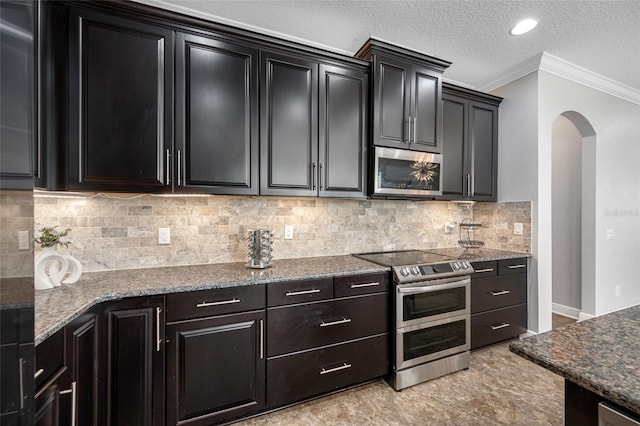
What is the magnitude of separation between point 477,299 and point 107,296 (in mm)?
2883

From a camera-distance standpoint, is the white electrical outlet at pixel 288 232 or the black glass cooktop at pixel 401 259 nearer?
the black glass cooktop at pixel 401 259

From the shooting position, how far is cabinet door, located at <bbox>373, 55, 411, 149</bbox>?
94.7 inches

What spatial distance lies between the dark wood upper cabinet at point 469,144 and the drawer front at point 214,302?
86.4 inches

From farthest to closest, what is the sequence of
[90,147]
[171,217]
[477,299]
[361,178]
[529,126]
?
[529,126]
[477,299]
[361,178]
[171,217]
[90,147]

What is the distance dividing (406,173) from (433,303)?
1.14 meters

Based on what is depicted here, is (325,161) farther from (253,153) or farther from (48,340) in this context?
(48,340)

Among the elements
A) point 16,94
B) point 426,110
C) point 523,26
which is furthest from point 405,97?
point 16,94

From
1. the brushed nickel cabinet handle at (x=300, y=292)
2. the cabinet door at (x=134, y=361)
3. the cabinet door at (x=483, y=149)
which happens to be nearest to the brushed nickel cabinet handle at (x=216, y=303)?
the cabinet door at (x=134, y=361)

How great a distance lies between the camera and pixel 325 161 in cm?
229

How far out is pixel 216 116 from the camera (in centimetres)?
196

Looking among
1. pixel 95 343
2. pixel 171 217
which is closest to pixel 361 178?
pixel 171 217

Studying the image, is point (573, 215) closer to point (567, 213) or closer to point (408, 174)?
point (567, 213)

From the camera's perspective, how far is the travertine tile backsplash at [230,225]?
196 cm

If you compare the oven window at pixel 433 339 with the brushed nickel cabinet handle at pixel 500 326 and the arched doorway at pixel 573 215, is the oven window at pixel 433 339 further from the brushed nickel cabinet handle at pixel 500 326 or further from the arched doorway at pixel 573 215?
the arched doorway at pixel 573 215
